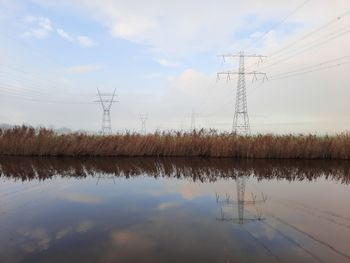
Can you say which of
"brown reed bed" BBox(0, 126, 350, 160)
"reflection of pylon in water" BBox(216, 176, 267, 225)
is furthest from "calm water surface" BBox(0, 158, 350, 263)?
"brown reed bed" BBox(0, 126, 350, 160)

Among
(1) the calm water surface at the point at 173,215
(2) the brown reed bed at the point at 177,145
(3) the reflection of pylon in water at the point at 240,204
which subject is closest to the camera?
(1) the calm water surface at the point at 173,215

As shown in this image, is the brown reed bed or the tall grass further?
the brown reed bed

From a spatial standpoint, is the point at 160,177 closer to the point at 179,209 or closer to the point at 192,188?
the point at 192,188

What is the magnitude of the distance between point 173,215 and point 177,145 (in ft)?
41.5

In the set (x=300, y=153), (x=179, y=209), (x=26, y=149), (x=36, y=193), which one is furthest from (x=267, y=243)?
(x=26, y=149)

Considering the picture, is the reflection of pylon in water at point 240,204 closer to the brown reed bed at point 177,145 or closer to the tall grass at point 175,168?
the tall grass at point 175,168

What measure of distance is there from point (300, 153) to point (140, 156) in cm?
765

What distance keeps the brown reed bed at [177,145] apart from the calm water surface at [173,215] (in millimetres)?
4947

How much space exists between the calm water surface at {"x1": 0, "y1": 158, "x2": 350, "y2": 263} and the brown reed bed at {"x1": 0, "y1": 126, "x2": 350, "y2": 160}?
495cm

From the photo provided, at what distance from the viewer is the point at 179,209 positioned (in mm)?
8406

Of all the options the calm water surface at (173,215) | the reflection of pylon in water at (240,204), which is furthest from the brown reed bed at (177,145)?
the reflection of pylon in water at (240,204)

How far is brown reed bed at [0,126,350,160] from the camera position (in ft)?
64.2

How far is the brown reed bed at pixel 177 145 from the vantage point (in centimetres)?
1958

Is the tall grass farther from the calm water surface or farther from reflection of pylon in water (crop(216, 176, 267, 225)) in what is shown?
reflection of pylon in water (crop(216, 176, 267, 225))
